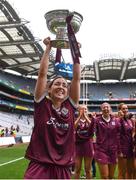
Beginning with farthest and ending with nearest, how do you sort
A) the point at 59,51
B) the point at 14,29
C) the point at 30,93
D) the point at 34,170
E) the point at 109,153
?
the point at 30,93
the point at 14,29
the point at 109,153
the point at 59,51
the point at 34,170

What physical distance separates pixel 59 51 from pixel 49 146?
948 millimetres

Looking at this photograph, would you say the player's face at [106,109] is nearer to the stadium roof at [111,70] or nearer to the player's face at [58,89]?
the player's face at [58,89]

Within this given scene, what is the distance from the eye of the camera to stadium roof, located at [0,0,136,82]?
36094 millimetres

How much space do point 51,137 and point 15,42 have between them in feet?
127

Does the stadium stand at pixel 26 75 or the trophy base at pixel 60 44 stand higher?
the stadium stand at pixel 26 75

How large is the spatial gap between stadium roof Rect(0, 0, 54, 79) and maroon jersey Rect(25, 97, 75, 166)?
30.0 m

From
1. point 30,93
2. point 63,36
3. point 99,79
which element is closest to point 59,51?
point 63,36

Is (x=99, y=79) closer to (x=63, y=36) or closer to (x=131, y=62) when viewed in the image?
(x=131, y=62)

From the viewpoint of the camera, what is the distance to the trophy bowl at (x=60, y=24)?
12.2 feet

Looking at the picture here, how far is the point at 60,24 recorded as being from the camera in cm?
394

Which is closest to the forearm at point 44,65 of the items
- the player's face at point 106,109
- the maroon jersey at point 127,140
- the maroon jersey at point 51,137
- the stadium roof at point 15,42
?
the maroon jersey at point 51,137

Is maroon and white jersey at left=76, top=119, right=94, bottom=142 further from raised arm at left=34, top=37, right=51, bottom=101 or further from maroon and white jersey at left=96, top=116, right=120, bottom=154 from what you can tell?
raised arm at left=34, top=37, right=51, bottom=101

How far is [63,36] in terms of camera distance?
12.5ft

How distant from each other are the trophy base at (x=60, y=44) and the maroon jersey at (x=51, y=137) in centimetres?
53
